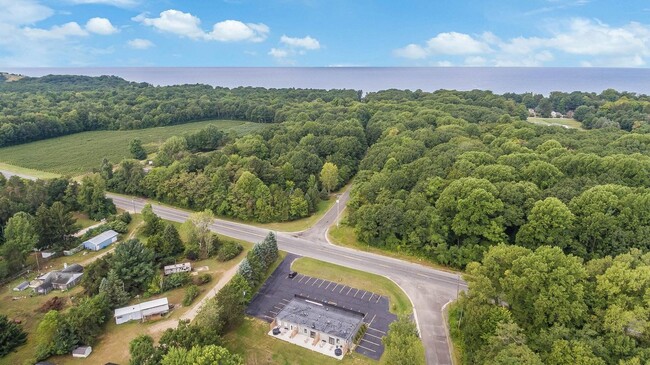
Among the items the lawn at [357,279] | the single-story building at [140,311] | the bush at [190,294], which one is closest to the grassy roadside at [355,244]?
the lawn at [357,279]

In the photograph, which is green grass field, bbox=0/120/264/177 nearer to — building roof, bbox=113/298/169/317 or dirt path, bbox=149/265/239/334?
building roof, bbox=113/298/169/317

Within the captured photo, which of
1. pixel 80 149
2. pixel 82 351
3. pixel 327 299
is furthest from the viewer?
pixel 80 149

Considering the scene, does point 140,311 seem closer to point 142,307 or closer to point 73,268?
point 142,307

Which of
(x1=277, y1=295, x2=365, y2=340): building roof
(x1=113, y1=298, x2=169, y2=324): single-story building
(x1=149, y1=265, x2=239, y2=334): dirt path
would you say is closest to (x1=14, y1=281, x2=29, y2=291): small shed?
(x1=113, y1=298, x2=169, y2=324): single-story building

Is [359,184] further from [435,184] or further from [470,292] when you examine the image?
[470,292]

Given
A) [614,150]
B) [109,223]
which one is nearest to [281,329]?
[109,223]

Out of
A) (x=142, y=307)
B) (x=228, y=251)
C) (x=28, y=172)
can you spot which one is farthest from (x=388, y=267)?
(x=28, y=172)
